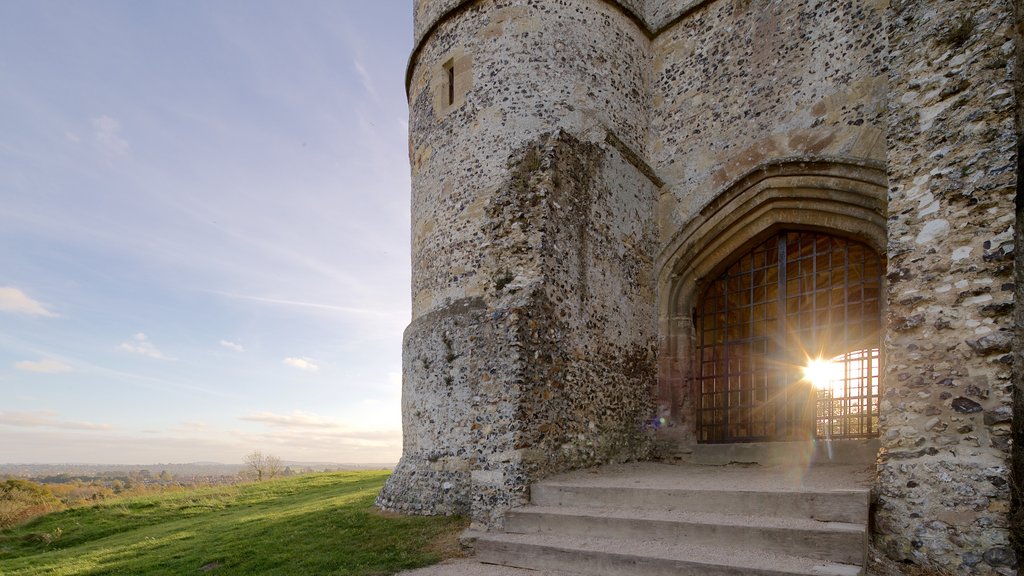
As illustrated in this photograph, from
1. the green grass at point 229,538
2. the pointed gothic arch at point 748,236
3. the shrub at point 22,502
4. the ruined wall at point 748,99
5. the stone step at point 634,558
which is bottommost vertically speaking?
the shrub at point 22,502

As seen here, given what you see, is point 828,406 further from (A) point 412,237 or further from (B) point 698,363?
(A) point 412,237

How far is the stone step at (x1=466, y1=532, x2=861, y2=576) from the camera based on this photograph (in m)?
4.86

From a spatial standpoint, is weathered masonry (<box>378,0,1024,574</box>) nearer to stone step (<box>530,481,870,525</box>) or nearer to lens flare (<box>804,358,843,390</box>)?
lens flare (<box>804,358,843,390</box>)

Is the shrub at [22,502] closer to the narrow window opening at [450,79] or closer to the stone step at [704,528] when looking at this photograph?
the narrow window opening at [450,79]

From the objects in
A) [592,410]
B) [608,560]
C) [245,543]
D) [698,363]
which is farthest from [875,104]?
[245,543]

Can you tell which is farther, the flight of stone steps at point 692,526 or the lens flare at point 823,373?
the lens flare at point 823,373

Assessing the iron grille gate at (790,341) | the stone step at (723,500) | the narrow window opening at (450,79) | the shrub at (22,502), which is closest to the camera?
the stone step at (723,500)

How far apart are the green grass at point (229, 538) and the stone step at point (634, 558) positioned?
1.03 metres

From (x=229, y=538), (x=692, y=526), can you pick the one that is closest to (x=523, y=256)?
(x=692, y=526)

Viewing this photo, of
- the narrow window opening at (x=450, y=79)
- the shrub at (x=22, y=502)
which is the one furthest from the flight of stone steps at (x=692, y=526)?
the shrub at (x=22, y=502)

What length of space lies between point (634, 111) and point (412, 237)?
491 cm

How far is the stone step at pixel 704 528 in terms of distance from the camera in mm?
5020

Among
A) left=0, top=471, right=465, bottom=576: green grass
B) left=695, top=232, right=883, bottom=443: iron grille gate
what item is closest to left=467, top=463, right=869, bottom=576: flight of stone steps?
left=0, top=471, right=465, bottom=576: green grass

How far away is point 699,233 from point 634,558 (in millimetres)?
6619
